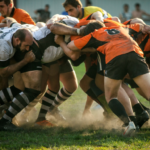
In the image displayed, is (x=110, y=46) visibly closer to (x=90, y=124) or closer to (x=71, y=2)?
(x=90, y=124)

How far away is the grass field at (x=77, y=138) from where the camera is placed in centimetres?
292

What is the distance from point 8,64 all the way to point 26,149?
1.44m

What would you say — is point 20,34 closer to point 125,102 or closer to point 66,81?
point 66,81

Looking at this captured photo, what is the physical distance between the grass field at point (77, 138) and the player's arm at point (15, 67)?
856mm

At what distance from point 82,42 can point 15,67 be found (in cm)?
106

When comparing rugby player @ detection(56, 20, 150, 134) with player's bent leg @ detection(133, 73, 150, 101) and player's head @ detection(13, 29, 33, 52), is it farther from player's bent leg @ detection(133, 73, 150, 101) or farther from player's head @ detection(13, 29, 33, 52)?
player's head @ detection(13, 29, 33, 52)

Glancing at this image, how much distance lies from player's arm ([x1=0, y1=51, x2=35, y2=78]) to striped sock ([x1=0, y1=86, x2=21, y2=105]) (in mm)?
335

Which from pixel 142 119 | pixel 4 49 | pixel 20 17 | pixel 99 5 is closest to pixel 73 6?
pixel 20 17

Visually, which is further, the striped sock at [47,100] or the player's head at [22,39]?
the striped sock at [47,100]

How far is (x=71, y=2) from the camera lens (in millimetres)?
5215

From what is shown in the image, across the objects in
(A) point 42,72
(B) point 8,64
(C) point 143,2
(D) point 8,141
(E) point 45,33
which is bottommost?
(C) point 143,2

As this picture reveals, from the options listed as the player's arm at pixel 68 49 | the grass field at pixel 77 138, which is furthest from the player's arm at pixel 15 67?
the grass field at pixel 77 138

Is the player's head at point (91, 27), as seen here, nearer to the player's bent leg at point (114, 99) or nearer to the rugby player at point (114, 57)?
the rugby player at point (114, 57)

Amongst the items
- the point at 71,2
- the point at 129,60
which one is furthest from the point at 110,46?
the point at 71,2
